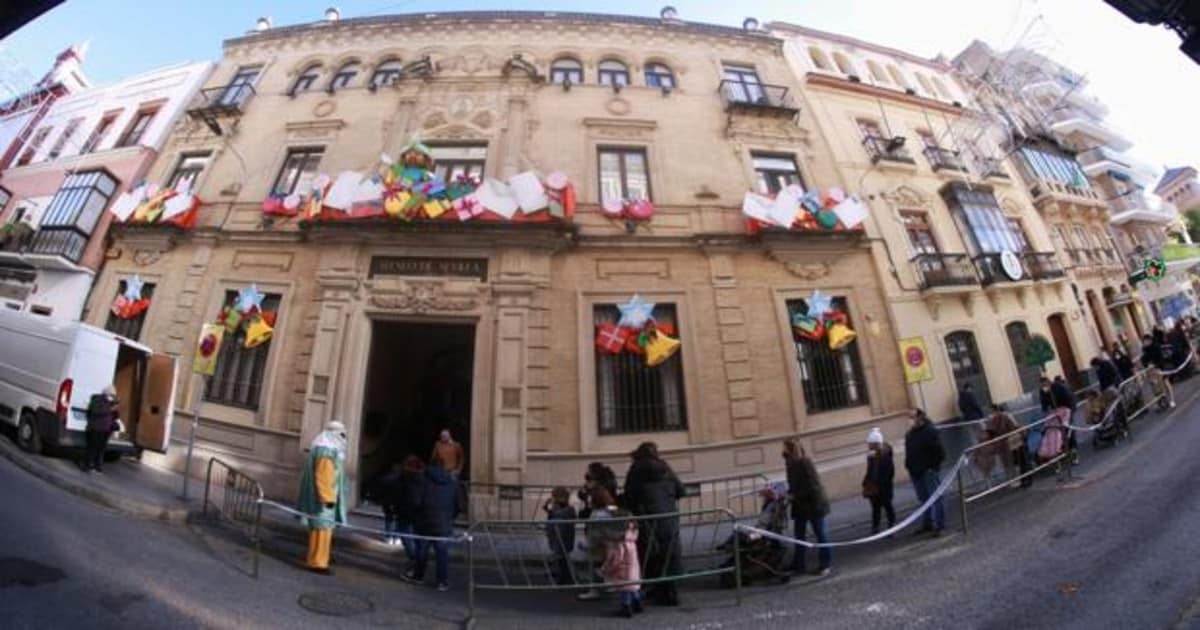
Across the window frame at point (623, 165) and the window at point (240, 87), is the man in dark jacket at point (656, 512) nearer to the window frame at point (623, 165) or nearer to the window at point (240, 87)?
the window frame at point (623, 165)

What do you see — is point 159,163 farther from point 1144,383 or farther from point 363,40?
point 1144,383

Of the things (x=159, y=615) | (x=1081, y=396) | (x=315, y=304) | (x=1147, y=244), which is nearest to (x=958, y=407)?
(x=1081, y=396)

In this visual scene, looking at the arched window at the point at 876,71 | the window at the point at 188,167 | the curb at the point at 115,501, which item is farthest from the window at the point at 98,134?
the arched window at the point at 876,71

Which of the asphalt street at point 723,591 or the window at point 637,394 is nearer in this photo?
the asphalt street at point 723,591

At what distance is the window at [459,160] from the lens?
11859 millimetres

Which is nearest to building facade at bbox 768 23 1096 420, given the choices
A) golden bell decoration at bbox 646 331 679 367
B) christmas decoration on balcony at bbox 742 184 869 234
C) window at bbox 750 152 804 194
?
christmas decoration on balcony at bbox 742 184 869 234

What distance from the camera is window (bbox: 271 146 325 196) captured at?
1213 centimetres

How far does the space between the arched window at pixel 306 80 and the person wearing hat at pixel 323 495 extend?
42.2ft

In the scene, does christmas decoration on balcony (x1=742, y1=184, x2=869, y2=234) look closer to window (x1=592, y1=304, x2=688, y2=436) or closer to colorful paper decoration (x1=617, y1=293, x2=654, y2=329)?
colorful paper decoration (x1=617, y1=293, x2=654, y2=329)

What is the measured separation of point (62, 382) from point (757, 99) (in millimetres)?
17208

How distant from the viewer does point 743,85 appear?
13961 millimetres

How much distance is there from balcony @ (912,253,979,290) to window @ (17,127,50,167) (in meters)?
30.3

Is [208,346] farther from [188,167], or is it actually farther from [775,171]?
[775,171]

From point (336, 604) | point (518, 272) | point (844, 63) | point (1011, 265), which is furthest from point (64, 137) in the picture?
point (1011, 265)
